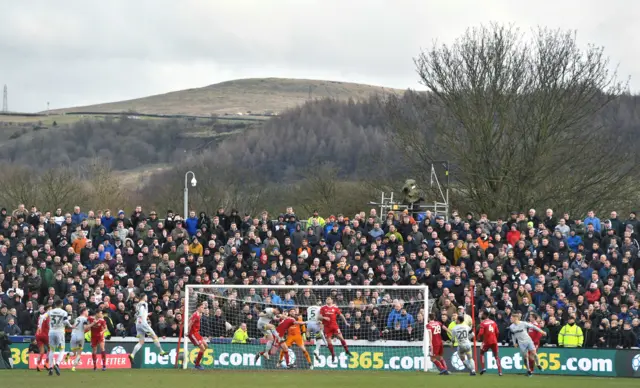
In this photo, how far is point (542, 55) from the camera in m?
54.4

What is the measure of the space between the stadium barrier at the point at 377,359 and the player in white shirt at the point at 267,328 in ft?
2.65

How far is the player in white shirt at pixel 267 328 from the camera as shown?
103ft

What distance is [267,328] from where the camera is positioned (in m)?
31.5

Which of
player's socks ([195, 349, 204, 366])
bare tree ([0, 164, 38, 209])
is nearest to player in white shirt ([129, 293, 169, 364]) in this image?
player's socks ([195, 349, 204, 366])

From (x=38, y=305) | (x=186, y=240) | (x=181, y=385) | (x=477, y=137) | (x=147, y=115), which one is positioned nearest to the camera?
(x=181, y=385)

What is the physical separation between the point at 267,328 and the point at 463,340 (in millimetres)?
5736

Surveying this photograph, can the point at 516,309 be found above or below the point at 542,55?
below

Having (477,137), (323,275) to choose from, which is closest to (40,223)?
(323,275)

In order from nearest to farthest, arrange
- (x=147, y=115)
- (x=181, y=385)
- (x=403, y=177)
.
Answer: (x=181, y=385), (x=403, y=177), (x=147, y=115)

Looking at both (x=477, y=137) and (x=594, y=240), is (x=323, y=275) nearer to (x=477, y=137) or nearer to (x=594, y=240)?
(x=594, y=240)

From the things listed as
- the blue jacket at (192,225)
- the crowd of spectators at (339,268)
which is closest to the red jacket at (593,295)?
the crowd of spectators at (339,268)

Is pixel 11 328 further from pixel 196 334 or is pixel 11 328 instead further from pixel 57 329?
pixel 196 334

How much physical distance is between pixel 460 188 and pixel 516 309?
75.1 feet

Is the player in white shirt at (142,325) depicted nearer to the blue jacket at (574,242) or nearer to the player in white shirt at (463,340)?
the player in white shirt at (463,340)
